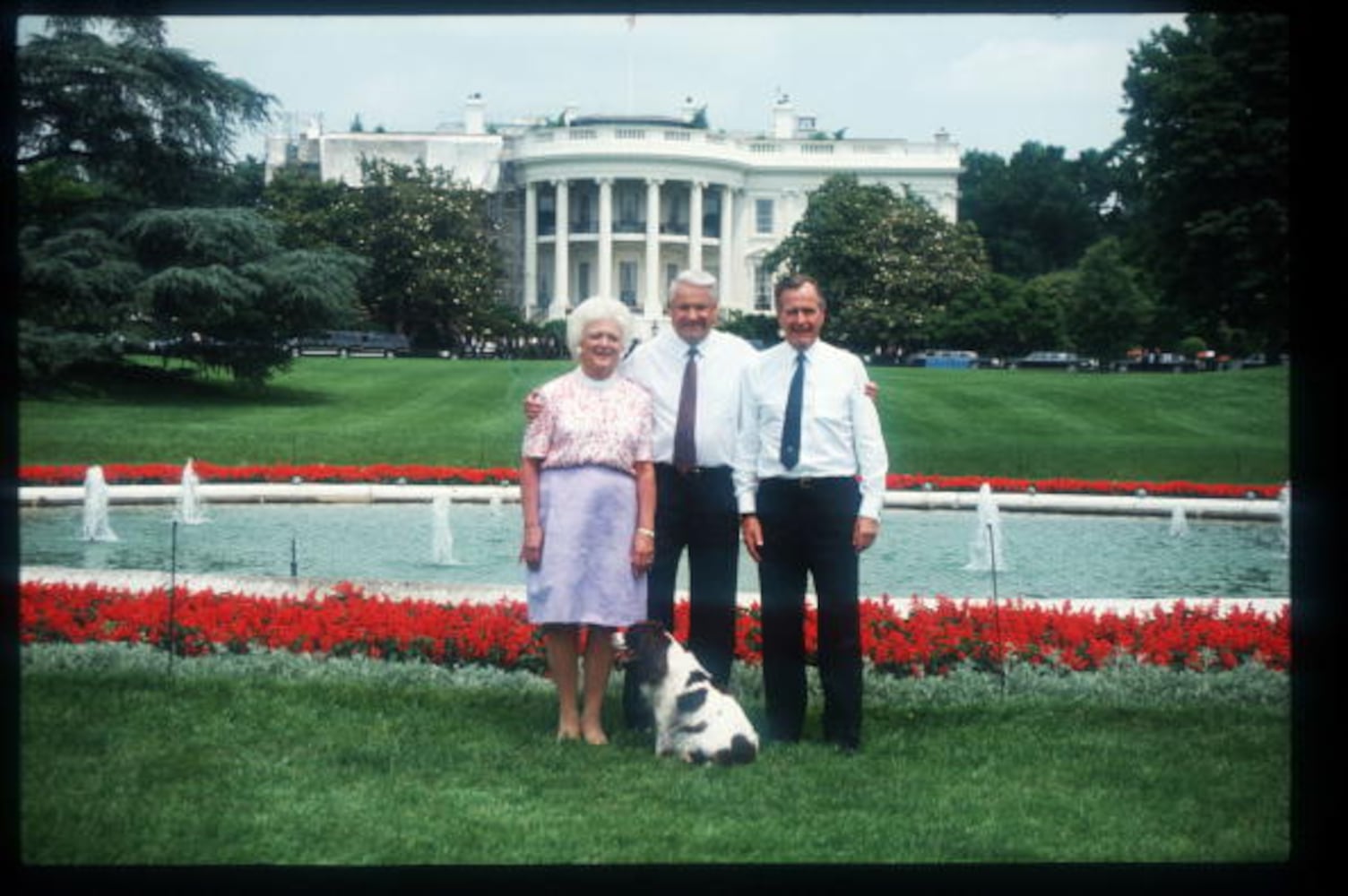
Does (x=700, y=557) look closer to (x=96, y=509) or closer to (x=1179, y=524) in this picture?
(x=96, y=509)

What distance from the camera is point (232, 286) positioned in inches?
346

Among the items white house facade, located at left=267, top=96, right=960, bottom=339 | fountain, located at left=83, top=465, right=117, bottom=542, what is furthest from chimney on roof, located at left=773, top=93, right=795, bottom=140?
fountain, located at left=83, top=465, right=117, bottom=542

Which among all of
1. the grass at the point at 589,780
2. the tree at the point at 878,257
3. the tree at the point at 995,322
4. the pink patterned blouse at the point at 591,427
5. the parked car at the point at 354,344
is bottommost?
the grass at the point at 589,780

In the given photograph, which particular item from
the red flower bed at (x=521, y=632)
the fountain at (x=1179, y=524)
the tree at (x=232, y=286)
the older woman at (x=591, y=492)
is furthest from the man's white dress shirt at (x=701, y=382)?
the fountain at (x=1179, y=524)

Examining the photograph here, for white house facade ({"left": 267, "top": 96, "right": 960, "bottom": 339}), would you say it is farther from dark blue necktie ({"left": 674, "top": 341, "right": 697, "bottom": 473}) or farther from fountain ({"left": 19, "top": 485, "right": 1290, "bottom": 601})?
fountain ({"left": 19, "top": 485, "right": 1290, "bottom": 601})

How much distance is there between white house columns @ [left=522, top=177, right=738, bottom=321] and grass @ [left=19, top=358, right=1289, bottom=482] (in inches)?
29.6

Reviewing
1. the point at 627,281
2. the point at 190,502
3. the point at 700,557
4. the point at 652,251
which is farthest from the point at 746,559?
the point at 700,557

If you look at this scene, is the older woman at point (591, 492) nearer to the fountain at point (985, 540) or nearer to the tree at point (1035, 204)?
the tree at point (1035, 204)

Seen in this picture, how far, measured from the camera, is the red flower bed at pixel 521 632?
7441 millimetres

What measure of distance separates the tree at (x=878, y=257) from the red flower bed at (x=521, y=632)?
2.02m

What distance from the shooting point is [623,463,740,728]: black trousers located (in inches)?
242

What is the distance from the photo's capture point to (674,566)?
20.9ft

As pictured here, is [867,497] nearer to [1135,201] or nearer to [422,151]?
[1135,201]

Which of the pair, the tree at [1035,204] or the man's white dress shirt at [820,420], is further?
the tree at [1035,204]
